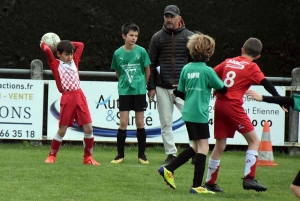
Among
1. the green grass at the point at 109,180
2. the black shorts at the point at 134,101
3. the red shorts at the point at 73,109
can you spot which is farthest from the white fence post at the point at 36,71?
the red shorts at the point at 73,109

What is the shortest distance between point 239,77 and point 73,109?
2.92 meters

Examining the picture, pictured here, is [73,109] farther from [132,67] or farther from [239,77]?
[239,77]

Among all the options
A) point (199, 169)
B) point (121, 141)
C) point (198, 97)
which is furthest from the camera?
point (121, 141)

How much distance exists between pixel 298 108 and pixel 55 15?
8564mm

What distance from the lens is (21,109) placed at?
1456cm

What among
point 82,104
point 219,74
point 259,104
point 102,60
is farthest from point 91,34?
point 219,74

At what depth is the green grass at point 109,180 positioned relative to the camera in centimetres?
859

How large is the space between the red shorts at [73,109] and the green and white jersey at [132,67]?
0.80m

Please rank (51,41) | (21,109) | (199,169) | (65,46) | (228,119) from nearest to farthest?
(199,169), (228,119), (65,46), (51,41), (21,109)

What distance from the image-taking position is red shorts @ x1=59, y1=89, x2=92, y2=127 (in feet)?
36.5

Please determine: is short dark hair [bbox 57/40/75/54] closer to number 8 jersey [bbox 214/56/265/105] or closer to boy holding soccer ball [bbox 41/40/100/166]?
boy holding soccer ball [bbox 41/40/100/166]

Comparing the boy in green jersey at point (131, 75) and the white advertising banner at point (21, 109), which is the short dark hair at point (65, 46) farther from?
the white advertising banner at point (21, 109)

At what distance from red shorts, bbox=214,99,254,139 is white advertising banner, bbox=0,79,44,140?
611 cm

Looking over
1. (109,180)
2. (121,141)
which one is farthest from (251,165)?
(121,141)
